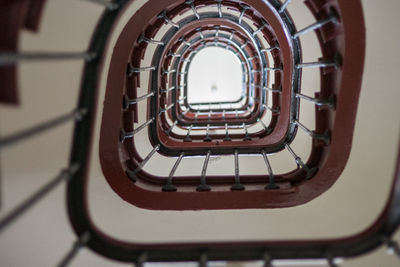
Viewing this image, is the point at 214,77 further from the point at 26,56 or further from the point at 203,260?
the point at 26,56

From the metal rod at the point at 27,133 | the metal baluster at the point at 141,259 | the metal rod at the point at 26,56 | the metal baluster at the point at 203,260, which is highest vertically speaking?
the metal rod at the point at 26,56

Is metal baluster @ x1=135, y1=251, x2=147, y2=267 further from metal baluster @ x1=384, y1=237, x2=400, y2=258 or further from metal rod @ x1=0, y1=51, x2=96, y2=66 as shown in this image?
metal baluster @ x1=384, y1=237, x2=400, y2=258

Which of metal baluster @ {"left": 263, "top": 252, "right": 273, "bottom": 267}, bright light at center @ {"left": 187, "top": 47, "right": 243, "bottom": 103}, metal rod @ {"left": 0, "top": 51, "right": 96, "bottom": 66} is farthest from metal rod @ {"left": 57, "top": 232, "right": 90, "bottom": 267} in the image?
bright light at center @ {"left": 187, "top": 47, "right": 243, "bottom": 103}

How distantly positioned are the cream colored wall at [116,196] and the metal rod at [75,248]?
4.3 inches

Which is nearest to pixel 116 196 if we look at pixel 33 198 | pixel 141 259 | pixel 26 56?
pixel 141 259

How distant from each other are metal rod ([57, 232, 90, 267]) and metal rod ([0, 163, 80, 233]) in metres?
0.34

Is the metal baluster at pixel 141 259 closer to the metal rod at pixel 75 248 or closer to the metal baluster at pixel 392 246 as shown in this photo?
the metal rod at pixel 75 248

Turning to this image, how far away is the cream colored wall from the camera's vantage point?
1257mm

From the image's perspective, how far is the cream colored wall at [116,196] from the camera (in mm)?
1257

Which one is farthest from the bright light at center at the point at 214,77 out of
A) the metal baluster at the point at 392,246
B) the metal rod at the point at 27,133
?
the metal rod at the point at 27,133

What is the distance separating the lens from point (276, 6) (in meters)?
2.78

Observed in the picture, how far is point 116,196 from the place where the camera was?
2.31 metres

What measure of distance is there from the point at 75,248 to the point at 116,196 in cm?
93

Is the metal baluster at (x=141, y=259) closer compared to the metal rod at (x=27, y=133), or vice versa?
the metal rod at (x=27, y=133)
